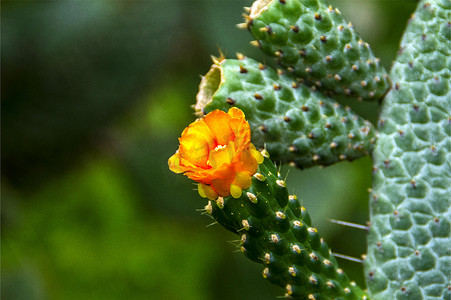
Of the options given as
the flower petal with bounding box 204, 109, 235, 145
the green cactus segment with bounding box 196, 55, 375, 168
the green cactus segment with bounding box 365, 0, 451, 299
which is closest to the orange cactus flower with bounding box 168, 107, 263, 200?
the flower petal with bounding box 204, 109, 235, 145

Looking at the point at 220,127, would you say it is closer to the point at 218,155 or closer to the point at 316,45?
the point at 218,155

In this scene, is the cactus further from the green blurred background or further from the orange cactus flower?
the green blurred background

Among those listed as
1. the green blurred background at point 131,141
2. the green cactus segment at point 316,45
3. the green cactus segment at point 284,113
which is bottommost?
the green blurred background at point 131,141

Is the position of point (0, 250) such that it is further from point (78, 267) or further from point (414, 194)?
point (414, 194)

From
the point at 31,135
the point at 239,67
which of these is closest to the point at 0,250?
the point at 31,135

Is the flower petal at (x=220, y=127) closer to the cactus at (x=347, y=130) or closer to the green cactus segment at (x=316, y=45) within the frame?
the cactus at (x=347, y=130)

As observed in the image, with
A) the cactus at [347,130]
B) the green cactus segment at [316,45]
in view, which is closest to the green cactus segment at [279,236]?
the cactus at [347,130]

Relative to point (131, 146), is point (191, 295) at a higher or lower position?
lower
